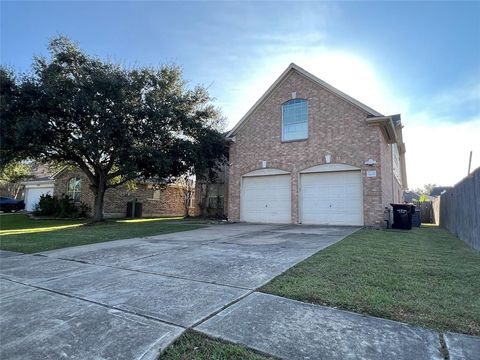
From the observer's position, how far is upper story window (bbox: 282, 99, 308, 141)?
46.6 feet

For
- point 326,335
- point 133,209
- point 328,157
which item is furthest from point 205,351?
point 133,209

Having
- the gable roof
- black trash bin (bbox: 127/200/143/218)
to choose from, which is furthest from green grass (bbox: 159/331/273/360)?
black trash bin (bbox: 127/200/143/218)

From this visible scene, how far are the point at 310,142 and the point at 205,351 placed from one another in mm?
12399

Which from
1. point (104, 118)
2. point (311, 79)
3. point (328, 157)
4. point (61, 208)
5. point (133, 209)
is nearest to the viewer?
point (328, 157)

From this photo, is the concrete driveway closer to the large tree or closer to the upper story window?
the large tree

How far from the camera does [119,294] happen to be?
3.81 meters

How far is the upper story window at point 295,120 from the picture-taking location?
1420 centimetres

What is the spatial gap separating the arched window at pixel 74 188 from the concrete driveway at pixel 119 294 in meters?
17.6

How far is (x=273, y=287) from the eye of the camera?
3.87 m

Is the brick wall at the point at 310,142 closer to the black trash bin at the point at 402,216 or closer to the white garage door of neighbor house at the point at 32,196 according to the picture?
the black trash bin at the point at 402,216

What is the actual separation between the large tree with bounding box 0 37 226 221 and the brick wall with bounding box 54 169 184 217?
5853 millimetres

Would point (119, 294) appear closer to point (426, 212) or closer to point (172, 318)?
point (172, 318)

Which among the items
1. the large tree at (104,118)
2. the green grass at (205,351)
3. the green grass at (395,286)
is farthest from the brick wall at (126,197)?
the green grass at (205,351)

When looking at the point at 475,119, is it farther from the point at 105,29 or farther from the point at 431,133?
the point at 105,29
